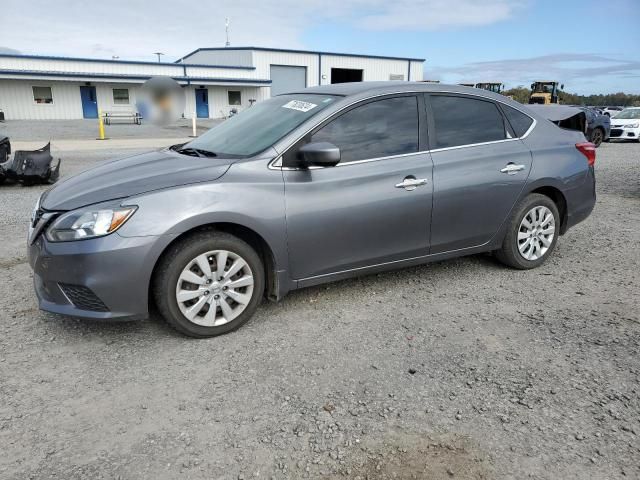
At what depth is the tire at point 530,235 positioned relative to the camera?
15.3 ft

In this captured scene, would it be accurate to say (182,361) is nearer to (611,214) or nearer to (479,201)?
(479,201)

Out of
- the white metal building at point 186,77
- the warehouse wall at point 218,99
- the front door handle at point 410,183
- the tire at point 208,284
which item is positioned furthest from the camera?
the warehouse wall at point 218,99

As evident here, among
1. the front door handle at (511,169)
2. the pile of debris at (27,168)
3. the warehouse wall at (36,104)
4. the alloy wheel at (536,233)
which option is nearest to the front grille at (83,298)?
the front door handle at (511,169)

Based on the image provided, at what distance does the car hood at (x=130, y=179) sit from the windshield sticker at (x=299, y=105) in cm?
78

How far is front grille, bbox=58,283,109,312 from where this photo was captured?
10.5 feet

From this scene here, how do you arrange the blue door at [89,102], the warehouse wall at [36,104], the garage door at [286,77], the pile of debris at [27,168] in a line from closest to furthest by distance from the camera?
1. the pile of debris at [27,168]
2. the warehouse wall at [36,104]
3. the blue door at [89,102]
4. the garage door at [286,77]

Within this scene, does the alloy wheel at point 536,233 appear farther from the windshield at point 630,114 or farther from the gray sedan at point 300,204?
the windshield at point 630,114

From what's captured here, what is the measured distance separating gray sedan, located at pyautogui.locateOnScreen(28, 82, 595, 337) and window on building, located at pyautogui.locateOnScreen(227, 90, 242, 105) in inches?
1521

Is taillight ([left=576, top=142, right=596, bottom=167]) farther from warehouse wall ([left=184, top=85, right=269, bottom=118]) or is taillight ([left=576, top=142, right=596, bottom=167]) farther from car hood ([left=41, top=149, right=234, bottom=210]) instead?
warehouse wall ([left=184, top=85, right=269, bottom=118])

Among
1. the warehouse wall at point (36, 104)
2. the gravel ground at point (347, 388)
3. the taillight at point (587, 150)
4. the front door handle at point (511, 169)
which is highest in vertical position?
the warehouse wall at point (36, 104)

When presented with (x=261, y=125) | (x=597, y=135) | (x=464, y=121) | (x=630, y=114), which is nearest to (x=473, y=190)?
(x=464, y=121)

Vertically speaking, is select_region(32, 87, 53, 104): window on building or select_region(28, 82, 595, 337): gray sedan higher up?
select_region(32, 87, 53, 104): window on building

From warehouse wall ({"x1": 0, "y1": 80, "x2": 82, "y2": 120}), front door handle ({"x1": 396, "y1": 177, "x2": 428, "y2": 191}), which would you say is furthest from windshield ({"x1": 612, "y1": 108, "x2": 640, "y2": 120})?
warehouse wall ({"x1": 0, "y1": 80, "x2": 82, "y2": 120})

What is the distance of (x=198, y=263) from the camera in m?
3.37
